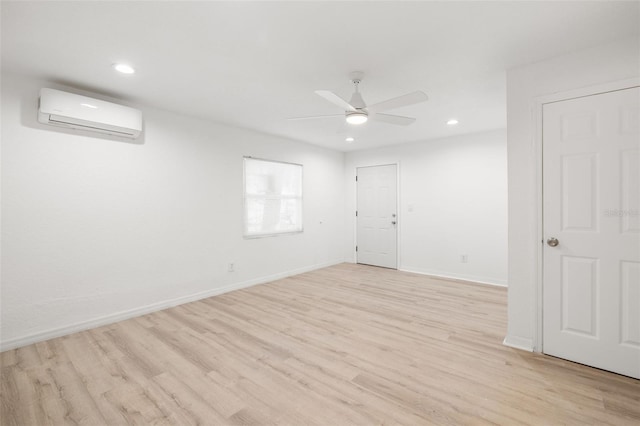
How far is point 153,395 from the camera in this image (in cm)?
197

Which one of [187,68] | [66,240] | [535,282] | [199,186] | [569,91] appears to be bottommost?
[535,282]

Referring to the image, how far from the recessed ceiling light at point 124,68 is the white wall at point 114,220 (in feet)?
2.90

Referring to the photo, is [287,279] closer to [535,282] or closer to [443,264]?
[443,264]

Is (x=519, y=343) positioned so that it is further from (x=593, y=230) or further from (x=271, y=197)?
(x=271, y=197)

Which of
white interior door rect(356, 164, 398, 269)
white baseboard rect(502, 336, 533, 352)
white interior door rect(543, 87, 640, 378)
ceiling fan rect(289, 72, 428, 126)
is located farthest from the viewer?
white interior door rect(356, 164, 398, 269)

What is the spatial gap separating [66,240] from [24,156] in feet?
2.83

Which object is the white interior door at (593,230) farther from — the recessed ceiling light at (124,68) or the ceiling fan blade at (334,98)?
the recessed ceiling light at (124,68)

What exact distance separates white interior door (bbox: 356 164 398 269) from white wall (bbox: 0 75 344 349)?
2.24 meters

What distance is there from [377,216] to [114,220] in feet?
14.9

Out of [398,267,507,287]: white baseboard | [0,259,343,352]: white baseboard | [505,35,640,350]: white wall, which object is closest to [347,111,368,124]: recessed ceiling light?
[505,35,640,350]: white wall

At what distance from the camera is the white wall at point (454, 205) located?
15.5 feet

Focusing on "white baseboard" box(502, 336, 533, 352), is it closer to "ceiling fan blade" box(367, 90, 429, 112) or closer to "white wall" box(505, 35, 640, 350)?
"white wall" box(505, 35, 640, 350)

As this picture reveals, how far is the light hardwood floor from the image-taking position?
1.78 meters

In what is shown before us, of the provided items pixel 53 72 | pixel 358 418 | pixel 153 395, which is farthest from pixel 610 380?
pixel 53 72
